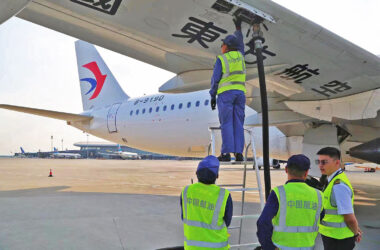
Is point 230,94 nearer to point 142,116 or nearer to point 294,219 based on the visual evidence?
point 294,219

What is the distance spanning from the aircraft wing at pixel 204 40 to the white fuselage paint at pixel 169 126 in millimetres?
3869

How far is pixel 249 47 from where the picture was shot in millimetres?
4836

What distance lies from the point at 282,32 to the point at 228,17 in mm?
958

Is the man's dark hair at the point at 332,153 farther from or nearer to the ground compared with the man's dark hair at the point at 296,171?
farther from the ground

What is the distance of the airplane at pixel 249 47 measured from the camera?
160 inches

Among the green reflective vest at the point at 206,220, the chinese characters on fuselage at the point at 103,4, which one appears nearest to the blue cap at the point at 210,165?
the green reflective vest at the point at 206,220

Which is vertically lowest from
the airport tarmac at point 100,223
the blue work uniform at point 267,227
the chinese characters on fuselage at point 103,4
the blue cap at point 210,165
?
the airport tarmac at point 100,223

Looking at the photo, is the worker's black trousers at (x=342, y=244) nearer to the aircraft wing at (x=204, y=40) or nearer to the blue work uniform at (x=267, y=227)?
the blue work uniform at (x=267, y=227)

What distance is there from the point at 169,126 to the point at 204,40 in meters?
7.60

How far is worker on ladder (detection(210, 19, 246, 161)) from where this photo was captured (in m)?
3.49

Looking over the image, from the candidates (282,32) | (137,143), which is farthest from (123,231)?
(137,143)

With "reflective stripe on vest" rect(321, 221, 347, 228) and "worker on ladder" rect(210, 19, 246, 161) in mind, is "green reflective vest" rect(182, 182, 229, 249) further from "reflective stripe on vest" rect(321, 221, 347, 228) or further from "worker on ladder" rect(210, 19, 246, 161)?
"reflective stripe on vest" rect(321, 221, 347, 228)

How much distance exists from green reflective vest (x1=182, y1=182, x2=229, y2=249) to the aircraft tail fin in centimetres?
1430

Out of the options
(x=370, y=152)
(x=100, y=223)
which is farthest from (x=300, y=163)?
(x=100, y=223)
